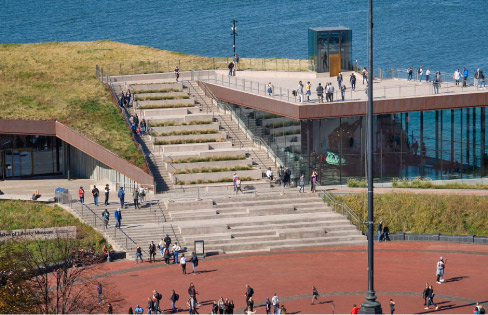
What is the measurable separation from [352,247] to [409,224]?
4.81 m

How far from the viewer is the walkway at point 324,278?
4606 cm

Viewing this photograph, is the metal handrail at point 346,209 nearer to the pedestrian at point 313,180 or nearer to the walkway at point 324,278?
the pedestrian at point 313,180

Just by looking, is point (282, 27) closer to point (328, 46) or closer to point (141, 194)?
point (328, 46)

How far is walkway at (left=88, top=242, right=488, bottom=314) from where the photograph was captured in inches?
1813

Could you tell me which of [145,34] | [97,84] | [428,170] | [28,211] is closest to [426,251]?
[428,170]

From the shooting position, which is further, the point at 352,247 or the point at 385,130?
the point at 385,130

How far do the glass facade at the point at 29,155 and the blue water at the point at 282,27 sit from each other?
83366mm

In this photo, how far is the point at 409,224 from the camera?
59.9 metres

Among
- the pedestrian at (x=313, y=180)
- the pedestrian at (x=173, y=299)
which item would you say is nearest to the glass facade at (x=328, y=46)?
the pedestrian at (x=313, y=180)

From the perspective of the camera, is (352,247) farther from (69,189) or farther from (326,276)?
(69,189)

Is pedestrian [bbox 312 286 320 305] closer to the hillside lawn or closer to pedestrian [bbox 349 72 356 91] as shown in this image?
Result: the hillside lawn

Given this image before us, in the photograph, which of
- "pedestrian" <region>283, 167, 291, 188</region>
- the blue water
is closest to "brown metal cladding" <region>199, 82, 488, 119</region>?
"pedestrian" <region>283, 167, 291, 188</region>

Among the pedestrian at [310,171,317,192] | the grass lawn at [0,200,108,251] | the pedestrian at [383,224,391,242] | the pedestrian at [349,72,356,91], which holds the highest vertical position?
the pedestrian at [349,72,356,91]

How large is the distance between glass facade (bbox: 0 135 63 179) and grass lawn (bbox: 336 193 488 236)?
23789 mm
